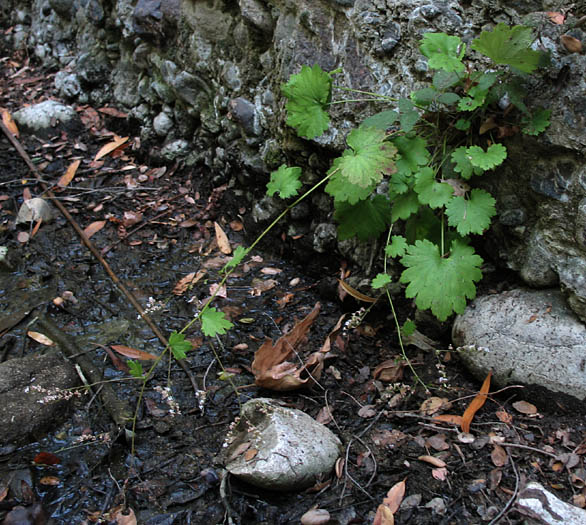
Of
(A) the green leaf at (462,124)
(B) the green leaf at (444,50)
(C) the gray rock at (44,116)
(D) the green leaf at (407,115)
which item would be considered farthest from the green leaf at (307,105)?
(C) the gray rock at (44,116)

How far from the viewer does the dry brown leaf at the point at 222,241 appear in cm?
343

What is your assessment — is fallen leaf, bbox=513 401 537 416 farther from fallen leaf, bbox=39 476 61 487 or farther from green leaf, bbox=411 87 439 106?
fallen leaf, bbox=39 476 61 487

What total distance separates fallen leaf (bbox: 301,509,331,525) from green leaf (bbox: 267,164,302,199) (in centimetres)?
152

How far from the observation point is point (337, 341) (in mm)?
2641

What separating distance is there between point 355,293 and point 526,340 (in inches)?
34.9

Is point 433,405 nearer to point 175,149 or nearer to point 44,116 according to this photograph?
point 175,149

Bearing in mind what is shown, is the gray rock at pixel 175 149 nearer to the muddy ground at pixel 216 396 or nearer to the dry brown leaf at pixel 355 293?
the muddy ground at pixel 216 396

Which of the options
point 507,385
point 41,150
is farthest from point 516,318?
point 41,150

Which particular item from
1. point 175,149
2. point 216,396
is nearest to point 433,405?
point 216,396

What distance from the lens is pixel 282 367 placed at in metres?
2.43

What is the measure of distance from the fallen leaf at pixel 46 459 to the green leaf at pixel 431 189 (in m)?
1.91

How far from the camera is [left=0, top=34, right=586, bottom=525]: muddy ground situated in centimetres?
189

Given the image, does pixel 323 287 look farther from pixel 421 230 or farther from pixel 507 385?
pixel 507 385

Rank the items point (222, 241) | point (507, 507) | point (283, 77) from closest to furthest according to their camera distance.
→ 1. point (507, 507)
2. point (283, 77)
3. point (222, 241)
